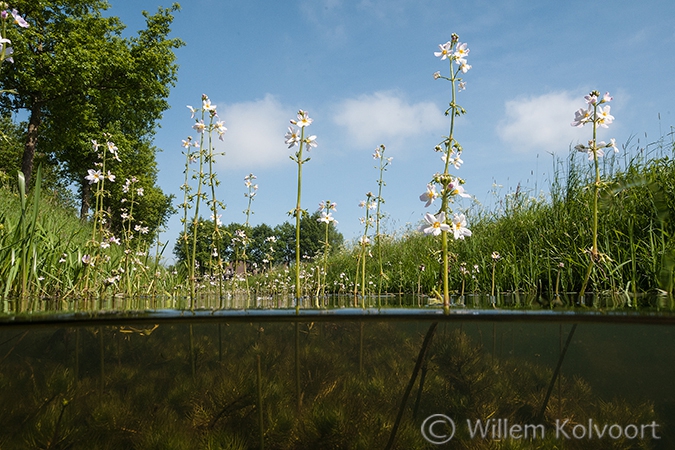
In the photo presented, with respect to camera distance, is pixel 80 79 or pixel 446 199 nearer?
pixel 446 199

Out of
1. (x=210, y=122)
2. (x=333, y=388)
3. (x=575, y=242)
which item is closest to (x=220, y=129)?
(x=210, y=122)

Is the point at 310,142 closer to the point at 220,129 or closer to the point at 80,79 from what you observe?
the point at 220,129

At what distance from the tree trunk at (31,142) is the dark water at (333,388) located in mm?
18676

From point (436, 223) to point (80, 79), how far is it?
66.8ft

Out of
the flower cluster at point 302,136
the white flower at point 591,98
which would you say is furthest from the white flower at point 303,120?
the white flower at point 591,98

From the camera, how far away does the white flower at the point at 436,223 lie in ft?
10.0

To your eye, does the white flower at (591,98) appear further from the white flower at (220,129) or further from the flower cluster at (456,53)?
the white flower at (220,129)

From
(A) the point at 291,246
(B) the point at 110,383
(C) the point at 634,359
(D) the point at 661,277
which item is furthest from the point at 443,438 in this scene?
(A) the point at 291,246

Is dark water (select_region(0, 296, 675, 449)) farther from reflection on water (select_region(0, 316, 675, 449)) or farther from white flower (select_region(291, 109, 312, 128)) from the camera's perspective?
white flower (select_region(291, 109, 312, 128))

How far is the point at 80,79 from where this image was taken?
63.2ft

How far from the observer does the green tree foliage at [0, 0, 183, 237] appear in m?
19.2

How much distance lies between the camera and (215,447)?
228 cm

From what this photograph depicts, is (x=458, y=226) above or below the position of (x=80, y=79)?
below

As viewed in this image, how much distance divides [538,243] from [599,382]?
4.04 metres
